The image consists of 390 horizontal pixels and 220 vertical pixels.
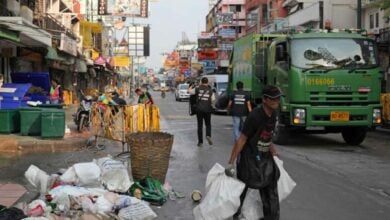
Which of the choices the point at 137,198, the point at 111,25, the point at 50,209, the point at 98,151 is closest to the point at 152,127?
the point at 98,151

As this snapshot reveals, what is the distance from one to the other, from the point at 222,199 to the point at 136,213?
4.36 ft

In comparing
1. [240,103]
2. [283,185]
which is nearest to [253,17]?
[240,103]

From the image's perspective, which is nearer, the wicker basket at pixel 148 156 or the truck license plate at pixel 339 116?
the wicker basket at pixel 148 156

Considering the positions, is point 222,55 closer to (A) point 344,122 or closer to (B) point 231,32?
(B) point 231,32

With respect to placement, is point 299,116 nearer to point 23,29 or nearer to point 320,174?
point 320,174

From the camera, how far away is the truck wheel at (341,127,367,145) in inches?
613

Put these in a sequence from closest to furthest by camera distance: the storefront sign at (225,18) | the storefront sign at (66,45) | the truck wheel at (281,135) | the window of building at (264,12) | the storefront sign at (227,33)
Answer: the truck wheel at (281,135)
the storefront sign at (66,45)
the window of building at (264,12)
the storefront sign at (225,18)
the storefront sign at (227,33)

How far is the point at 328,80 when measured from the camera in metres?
14.2

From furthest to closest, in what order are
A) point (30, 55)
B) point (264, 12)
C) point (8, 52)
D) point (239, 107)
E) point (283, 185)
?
point (264, 12) → point (30, 55) → point (8, 52) → point (239, 107) → point (283, 185)

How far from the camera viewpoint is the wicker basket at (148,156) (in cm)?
859

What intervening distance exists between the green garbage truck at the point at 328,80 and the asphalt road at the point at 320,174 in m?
0.85

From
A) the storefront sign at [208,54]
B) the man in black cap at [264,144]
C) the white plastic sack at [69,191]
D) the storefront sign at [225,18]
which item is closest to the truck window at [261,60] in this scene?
the white plastic sack at [69,191]

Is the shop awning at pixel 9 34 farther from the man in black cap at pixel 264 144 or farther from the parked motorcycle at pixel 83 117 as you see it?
the man in black cap at pixel 264 144

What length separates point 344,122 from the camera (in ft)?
47.0
